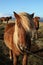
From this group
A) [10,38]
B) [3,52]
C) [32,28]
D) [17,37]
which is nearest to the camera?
[32,28]

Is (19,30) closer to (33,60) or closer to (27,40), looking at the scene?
(27,40)

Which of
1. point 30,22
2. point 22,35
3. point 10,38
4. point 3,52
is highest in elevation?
point 30,22

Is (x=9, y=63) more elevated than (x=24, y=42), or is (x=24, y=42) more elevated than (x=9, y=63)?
(x=24, y=42)

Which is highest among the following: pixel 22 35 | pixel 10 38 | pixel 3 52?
pixel 22 35

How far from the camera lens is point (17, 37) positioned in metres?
4.80

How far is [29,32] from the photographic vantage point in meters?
4.38

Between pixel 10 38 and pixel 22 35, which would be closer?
pixel 22 35

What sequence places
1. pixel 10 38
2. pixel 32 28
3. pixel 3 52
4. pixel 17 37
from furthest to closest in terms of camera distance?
pixel 3 52 → pixel 10 38 → pixel 17 37 → pixel 32 28

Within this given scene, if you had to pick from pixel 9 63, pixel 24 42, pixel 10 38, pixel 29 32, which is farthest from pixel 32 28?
pixel 9 63

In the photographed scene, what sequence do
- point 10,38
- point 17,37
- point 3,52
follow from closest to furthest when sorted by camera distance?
point 17,37, point 10,38, point 3,52

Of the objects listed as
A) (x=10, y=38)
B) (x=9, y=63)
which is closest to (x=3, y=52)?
(x=9, y=63)

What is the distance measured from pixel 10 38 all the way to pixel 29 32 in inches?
53.7

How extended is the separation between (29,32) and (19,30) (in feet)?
1.07

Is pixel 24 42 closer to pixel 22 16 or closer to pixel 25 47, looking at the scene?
pixel 25 47
